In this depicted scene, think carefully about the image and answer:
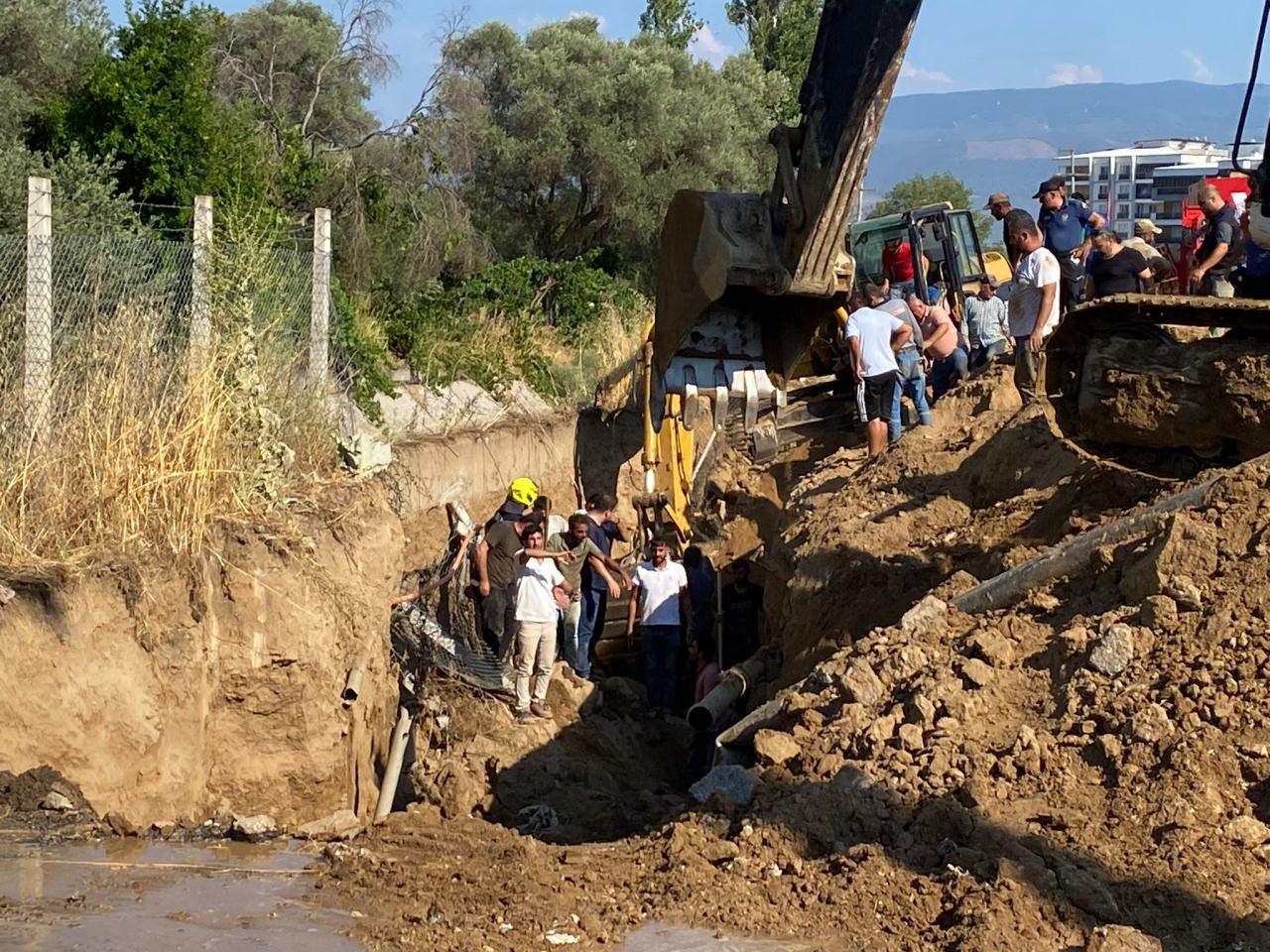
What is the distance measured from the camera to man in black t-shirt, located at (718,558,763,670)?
13438 mm

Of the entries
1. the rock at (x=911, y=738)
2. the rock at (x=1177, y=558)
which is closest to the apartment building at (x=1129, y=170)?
the rock at (x=1177, y=558)

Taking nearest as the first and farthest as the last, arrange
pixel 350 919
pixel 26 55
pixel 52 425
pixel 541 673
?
pixel 350 919, pixel 52 425, pixel 541 673, pixel 26 55

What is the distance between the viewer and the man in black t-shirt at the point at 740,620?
13438 mm

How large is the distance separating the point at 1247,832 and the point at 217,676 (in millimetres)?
6359

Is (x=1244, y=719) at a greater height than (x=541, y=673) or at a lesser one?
greater

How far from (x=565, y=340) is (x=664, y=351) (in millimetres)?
15143

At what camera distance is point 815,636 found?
10867mm

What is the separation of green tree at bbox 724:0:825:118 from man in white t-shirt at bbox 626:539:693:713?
2846 cm

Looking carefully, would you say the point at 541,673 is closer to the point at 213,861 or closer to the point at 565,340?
the point at 213,861

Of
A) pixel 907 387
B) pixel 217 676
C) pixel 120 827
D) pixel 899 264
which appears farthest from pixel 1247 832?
pixel 899 264

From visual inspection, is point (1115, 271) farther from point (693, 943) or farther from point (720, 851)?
point (693, 943)

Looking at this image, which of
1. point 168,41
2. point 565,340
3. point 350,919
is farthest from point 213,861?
point 565,340

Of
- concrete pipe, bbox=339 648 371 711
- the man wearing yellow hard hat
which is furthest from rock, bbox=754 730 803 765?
the man wearing yellow hard hat

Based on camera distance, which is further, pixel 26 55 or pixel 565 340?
pixel 565 340
